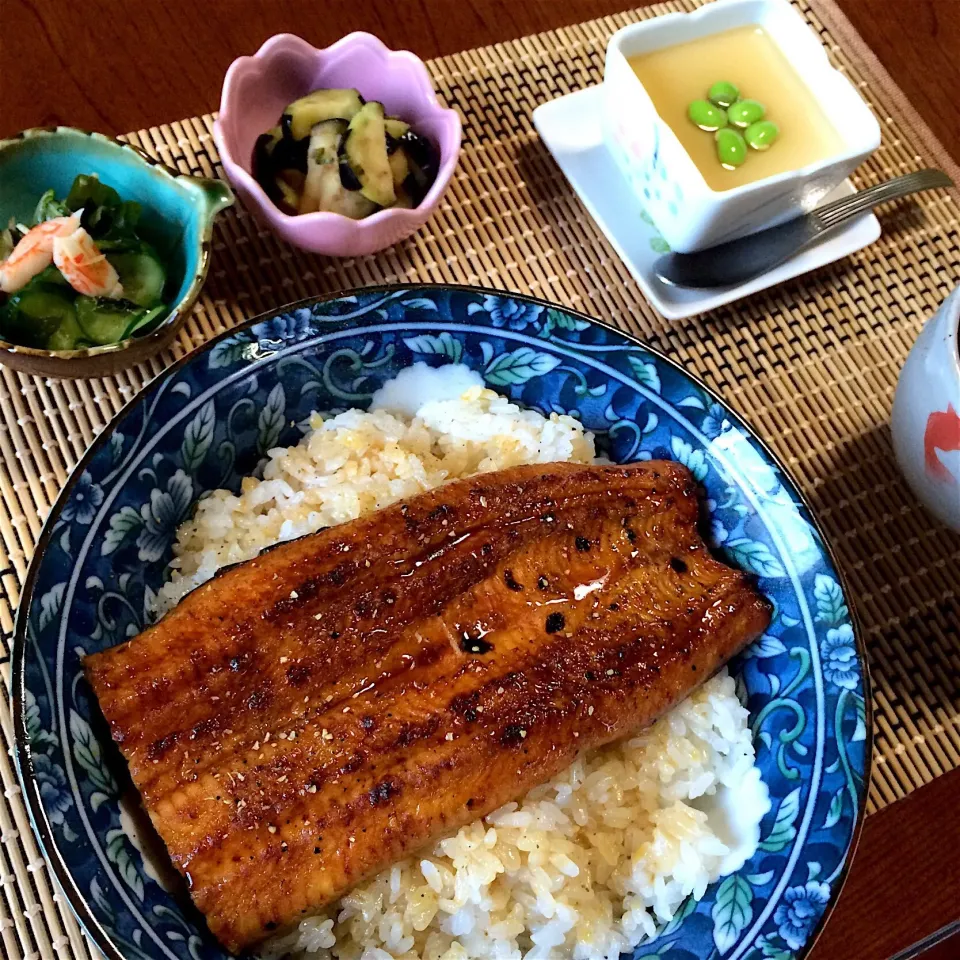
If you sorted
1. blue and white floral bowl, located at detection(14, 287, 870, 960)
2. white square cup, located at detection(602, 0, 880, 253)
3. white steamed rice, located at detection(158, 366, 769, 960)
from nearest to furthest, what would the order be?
1. blue and white floral bowl, located at detection(14, 287, 870, 960)
2. white steamed rice, located at detection(158, 366, 769, 960)
3. white square cup, located at detection(602, 0, 880, 253)

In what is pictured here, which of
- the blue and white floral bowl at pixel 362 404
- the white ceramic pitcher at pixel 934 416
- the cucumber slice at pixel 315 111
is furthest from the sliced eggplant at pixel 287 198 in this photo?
the white ceramic pitcher at pixel 934 416

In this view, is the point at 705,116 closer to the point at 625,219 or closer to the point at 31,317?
the point at 625,219

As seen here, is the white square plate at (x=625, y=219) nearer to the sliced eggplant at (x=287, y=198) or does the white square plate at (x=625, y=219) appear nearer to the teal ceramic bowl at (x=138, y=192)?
the sliced eggplant at (x=287, y=198)

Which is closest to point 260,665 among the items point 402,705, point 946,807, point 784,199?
point 402,705

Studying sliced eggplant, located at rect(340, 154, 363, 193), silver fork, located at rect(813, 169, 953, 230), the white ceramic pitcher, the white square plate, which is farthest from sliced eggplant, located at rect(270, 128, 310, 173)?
the white ceramic pitcher

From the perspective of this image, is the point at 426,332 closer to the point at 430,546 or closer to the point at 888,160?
the point at 430,546

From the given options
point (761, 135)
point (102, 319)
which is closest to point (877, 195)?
point (761, 135)

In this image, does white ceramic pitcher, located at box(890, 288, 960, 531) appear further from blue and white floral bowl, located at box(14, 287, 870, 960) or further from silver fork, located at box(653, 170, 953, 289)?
silver fork, located at box(653, 170, 953, 289)

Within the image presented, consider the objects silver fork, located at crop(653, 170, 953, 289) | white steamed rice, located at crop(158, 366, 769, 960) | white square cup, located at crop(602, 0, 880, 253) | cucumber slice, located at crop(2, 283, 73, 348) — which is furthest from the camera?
silver fork, located at crop(653, 170, 953, 289)
